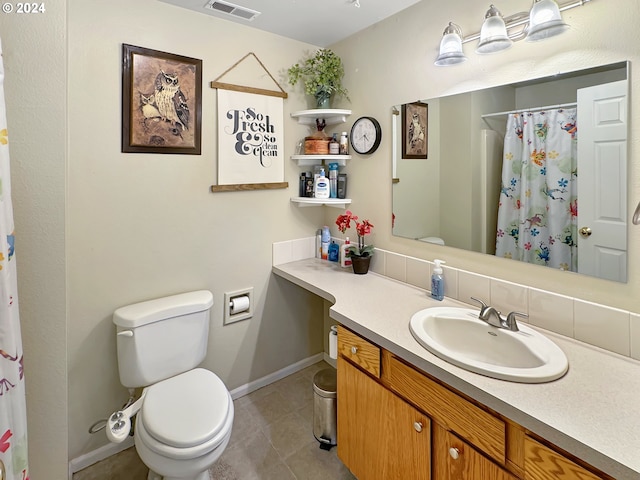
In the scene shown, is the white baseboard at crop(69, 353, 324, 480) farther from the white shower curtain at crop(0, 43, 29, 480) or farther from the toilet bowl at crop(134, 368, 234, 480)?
the white shower curtain at crop(0, 43, 29, 480)

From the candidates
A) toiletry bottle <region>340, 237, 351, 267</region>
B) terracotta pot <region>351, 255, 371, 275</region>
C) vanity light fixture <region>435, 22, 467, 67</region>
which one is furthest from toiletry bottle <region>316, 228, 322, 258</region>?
vanity light fixture <region>435, 22, 467, 67</region>

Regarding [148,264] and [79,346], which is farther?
→ [148,264]

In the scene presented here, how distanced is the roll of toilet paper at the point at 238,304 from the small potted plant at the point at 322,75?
1334 mm

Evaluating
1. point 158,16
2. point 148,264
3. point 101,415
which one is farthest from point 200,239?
point 158,16

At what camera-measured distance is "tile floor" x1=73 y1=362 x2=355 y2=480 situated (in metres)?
1.68

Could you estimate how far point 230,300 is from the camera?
6.97 ft

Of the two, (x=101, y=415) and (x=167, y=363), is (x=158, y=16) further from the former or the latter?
(x=101, y=415)

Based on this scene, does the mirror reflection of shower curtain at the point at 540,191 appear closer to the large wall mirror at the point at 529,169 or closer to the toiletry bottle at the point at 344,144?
the large wall mirror at the point at 529,169

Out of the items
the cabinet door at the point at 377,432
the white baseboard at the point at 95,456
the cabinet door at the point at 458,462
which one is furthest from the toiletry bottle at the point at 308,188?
the white baseboard at the point at 95,456

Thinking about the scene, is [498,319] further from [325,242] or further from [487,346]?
[325,242]

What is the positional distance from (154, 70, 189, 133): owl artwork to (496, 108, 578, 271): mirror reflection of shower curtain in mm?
1583

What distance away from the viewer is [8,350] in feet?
2.66

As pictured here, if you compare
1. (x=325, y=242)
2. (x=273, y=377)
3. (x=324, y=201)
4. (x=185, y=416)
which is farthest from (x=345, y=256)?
(x=185, y=416)

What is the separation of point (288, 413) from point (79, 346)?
3.95 feet
